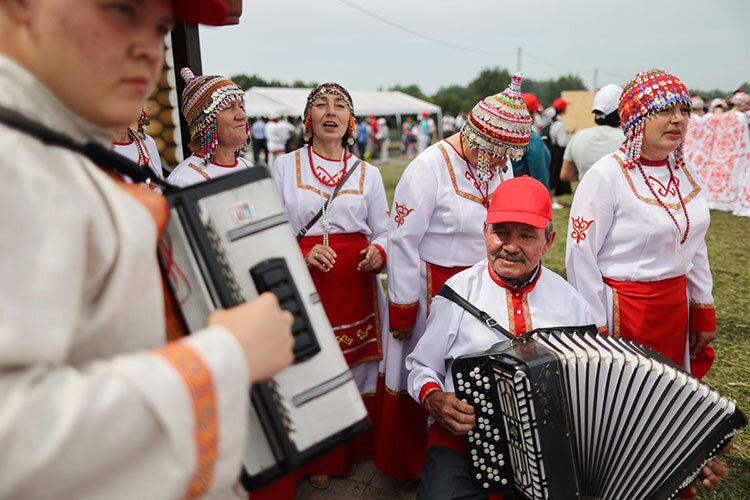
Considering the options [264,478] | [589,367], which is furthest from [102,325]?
[589,367]

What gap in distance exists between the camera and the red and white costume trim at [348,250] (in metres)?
2.88

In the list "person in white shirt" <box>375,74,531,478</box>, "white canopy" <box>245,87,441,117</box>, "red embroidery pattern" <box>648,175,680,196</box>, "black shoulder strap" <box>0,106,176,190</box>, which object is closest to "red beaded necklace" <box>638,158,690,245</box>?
"red embroidery pattern" <box>648,175,680,196</box>

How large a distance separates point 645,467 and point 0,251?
2.11 metres

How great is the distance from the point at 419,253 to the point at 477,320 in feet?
2.59

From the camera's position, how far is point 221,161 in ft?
9.70

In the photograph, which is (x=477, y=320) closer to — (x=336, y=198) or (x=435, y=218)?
(x=435, y=218)

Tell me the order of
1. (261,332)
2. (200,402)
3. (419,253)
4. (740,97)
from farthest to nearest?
1. (740,97)
2. (419,253)
3. (261,332)
4. (200,402)

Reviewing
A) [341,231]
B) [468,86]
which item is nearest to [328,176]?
[341,231]

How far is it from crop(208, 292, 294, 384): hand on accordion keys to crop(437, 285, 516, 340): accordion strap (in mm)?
1233

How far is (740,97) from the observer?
9.51 m

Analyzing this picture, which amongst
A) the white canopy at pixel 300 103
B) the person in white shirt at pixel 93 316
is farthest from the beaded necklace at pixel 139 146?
the white canopy at pixel 300 103

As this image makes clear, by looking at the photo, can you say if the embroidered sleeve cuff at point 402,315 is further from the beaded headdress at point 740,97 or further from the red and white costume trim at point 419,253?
the beaded headdress at point 740,97

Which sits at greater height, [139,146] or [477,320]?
[139,146]

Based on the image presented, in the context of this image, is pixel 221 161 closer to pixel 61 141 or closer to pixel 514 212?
pixel 514 212
